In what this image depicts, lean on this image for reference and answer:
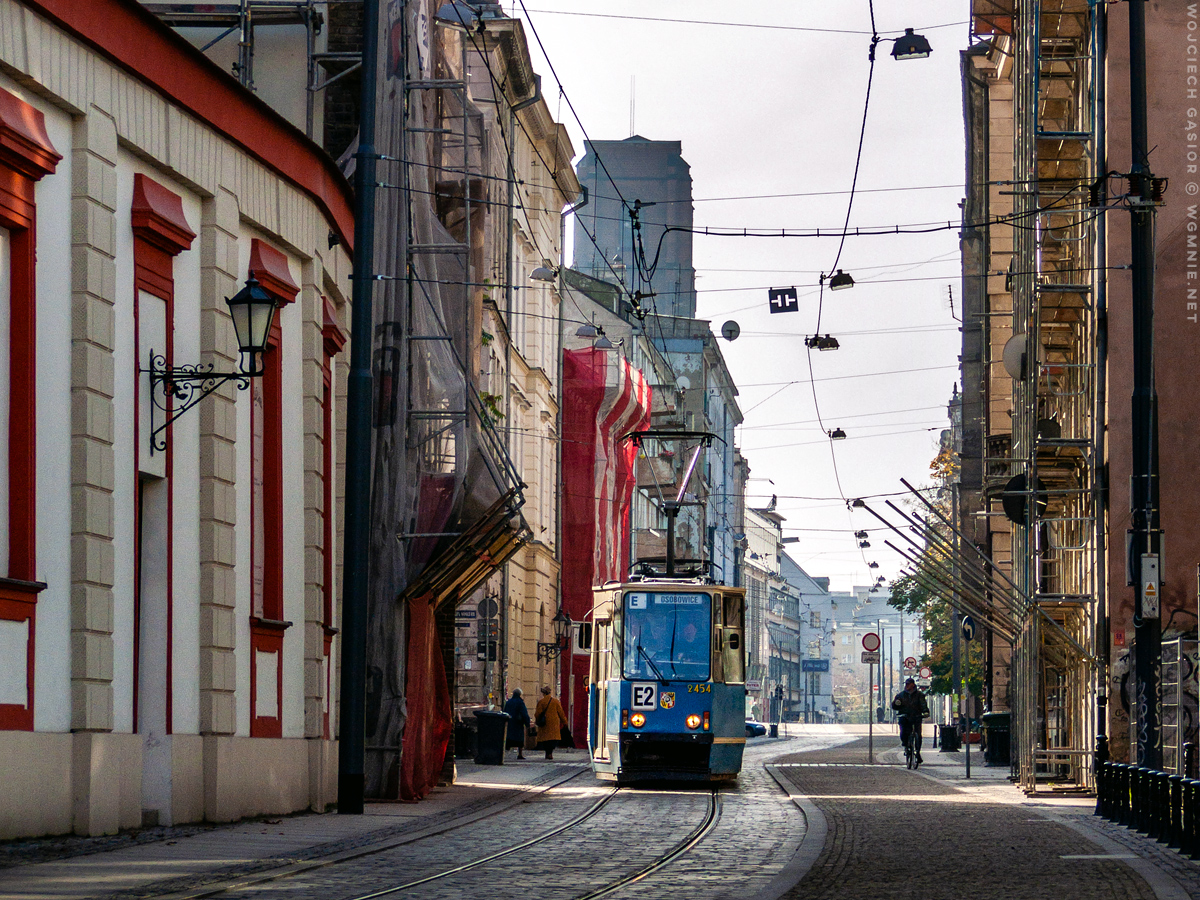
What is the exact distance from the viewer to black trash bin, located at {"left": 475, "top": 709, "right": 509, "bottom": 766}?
34.8 meters

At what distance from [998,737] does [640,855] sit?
77.5 ft

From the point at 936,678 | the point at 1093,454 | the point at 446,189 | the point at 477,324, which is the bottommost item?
the point at 936,678

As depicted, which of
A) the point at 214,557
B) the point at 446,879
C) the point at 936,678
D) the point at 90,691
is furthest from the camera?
the point at 936,678

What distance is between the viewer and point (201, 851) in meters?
14.0

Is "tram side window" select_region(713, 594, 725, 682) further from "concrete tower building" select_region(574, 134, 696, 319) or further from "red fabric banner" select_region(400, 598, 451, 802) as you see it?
"concrete tower building" select_region(574, 134, 696, 319)

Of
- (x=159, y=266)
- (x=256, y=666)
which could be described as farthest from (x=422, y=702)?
(x=159, y=266)

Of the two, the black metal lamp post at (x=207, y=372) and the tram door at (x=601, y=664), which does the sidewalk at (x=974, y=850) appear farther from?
the black metal lamp post at (x=207, y=372)

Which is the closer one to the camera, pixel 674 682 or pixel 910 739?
pixel 674 682

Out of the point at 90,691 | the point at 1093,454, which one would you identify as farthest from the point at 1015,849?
the point at 1093,454

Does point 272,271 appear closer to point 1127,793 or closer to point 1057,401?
point 1127,793

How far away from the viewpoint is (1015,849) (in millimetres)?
15766

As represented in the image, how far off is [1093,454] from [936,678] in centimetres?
4421

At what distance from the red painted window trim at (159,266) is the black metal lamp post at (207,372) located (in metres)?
0.10

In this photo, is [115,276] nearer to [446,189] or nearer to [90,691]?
[90,691]
